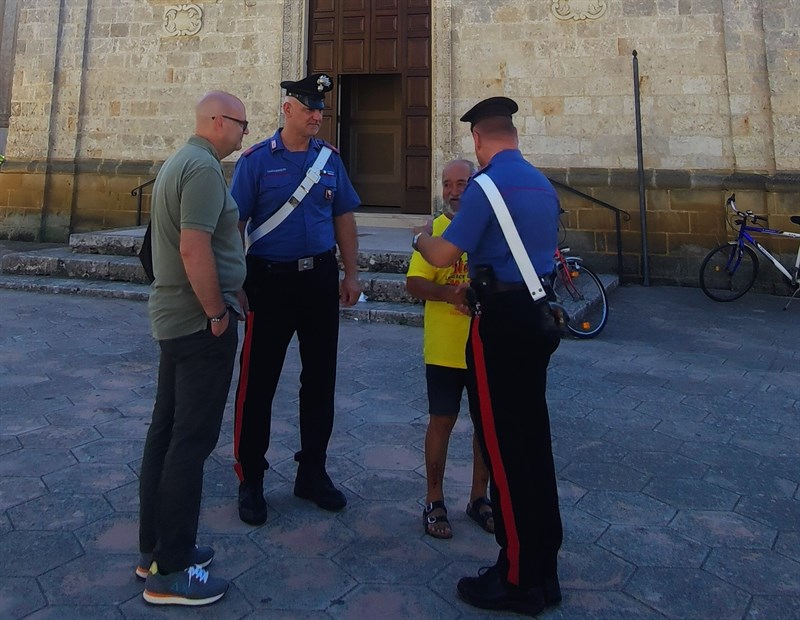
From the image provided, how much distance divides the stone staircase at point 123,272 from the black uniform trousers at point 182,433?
439 cm

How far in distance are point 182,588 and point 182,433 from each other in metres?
0.53

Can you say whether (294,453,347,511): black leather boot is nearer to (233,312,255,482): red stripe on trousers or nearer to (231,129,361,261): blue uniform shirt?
(233,312,255,482): red stripe on trousers

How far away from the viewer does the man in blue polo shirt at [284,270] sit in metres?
2.85

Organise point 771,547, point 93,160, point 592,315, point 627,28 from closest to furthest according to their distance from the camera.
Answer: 1. point 771,547
2. point 592,315
3. point 627,28
4. point 93,160

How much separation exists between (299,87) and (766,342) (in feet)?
17.7

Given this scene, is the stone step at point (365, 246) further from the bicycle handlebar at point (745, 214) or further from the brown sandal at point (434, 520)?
the brown sandal at point (434, 520)

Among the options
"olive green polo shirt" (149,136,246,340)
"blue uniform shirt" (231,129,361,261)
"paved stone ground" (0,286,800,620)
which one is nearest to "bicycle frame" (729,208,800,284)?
"paved stone ground" (0,286,800,620)

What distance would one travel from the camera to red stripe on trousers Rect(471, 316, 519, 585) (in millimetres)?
2152

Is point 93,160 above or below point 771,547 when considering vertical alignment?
above

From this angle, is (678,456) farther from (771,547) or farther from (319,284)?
(319,284)

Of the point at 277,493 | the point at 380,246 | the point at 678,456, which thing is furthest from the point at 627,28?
the point at 277,493

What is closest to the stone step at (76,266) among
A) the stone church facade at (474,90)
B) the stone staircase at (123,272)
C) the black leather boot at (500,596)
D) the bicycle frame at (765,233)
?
the stone staircase at (123,272)

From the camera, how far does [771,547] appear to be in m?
2.57

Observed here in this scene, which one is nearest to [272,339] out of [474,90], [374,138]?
[474,90]
